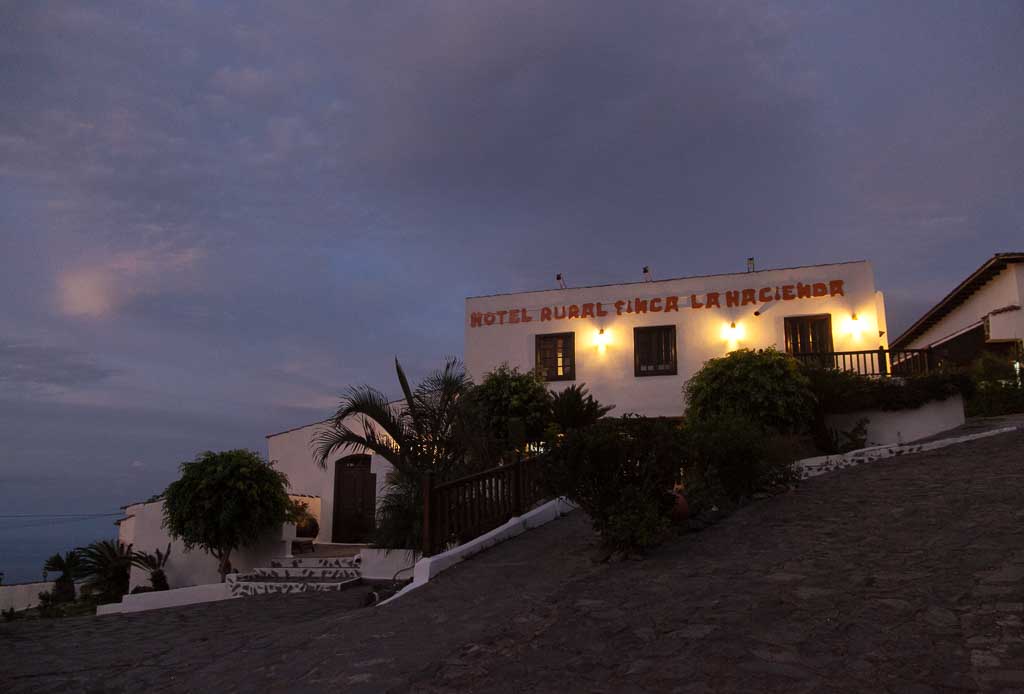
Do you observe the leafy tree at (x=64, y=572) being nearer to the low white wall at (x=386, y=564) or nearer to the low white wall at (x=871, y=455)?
the low white wall at (x=386, y=564)

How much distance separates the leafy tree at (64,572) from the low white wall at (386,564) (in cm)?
1004

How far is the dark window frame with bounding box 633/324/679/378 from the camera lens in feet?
60.8

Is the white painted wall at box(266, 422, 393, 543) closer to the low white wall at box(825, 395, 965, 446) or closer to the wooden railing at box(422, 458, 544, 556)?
the wooden railing at box(422, 458, 544, 556)

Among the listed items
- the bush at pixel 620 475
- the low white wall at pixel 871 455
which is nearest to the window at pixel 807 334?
the low white wall at pixel 871 455

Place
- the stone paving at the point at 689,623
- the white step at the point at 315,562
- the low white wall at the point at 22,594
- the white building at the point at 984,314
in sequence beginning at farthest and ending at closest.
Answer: the low white wall at the point at 22,594
the white building at the point at 984,314
the white step at the point at 315,562
the stone paving at the point at 689,623

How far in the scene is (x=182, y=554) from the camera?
646 inches

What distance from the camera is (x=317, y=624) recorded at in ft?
26.1

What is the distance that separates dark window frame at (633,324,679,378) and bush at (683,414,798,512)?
328 inches

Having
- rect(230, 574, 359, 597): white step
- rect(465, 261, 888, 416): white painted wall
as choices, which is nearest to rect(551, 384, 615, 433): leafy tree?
rect(465, 261, 888, 416): white painted wall

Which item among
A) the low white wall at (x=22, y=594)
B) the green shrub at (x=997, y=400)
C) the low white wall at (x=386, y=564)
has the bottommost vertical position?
the low white wall at (x=22, y=594)

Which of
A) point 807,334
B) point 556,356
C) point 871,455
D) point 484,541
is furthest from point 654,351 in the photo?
point 484,541

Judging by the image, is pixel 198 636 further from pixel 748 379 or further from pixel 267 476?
pixel 748 379

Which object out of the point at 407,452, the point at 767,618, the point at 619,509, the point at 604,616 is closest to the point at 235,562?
the point at 407,452

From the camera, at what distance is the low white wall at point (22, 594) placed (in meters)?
19.5
